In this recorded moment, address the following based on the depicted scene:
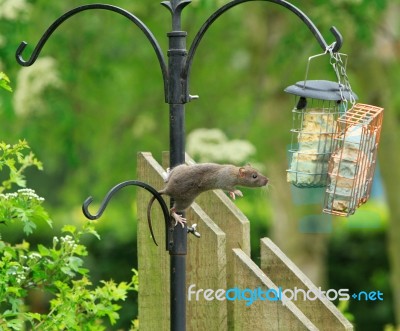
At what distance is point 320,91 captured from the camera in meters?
3.16

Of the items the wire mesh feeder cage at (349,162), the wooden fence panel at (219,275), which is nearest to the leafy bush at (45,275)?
the wooden fence panel at (219,275)

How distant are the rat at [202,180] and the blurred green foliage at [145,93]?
5041 mm

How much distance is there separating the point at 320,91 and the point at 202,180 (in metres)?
0.53

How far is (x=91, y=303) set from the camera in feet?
11.4

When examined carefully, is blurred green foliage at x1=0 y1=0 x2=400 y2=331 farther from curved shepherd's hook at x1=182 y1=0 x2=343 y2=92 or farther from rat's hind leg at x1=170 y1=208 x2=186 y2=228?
rat's hind leg at x1=170 y1=208 x2=186 y2=228

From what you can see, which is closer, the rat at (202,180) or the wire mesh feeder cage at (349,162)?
the rat at (202,180)

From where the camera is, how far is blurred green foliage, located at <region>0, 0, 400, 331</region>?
852 cm

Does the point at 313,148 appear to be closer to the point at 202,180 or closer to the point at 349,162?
the point at 349,162

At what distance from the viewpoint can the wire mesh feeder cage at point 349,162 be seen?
3.29 meters

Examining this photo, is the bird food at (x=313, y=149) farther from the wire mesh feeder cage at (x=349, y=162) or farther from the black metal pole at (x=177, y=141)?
the black metal pole at (x=177, y=141)

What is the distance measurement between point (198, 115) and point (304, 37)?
2.43m

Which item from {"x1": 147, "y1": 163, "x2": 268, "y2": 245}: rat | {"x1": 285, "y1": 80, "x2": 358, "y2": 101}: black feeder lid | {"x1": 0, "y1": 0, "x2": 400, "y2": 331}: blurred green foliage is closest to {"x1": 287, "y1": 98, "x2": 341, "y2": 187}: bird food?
{"x1": 285, "y1": 80, "x2": 358, "y2": 101}: black feeder lid

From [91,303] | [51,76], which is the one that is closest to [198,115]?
[51,76]

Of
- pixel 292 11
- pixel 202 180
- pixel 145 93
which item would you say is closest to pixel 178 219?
pixel 202 180
